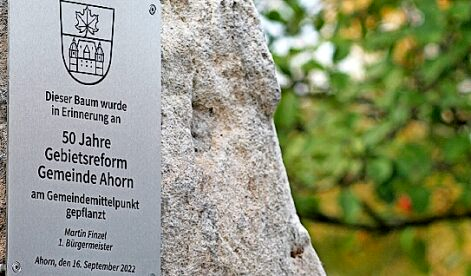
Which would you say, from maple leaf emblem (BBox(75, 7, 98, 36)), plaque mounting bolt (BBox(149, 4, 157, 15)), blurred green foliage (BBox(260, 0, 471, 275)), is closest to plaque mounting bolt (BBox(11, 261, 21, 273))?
maple leaf emblem (BBox(75, 7, 98, 36))

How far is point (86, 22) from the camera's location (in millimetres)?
2281

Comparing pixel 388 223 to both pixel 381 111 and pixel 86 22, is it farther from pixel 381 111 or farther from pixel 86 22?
pixel 86 22

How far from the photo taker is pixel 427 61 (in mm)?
5086

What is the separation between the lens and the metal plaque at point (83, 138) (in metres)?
2.14

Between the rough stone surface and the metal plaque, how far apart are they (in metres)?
0.06

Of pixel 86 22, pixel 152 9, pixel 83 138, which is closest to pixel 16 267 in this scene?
pixel 83 138

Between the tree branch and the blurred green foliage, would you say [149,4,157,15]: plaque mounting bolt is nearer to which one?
the blurred green foliage

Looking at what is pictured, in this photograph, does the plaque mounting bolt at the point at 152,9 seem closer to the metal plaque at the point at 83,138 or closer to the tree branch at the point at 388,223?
the metal plaque at the point at 83,138

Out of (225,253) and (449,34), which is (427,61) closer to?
(449,34)

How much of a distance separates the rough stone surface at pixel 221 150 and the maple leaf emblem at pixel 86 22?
0.17 metres

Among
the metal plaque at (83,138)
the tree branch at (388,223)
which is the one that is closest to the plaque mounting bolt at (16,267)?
the metal plaque at (83,138)

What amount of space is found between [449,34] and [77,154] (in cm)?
335

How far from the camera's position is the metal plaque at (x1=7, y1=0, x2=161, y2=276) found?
2145mm

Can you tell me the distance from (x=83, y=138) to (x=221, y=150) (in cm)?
35
